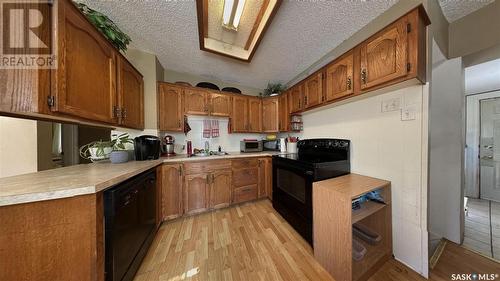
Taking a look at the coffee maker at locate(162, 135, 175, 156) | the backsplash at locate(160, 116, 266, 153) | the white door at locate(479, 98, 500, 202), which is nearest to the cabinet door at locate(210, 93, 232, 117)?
the backsplash at locate(160, 116, 266, 153)

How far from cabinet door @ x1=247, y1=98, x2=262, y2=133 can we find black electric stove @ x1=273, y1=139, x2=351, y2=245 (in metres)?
0.93

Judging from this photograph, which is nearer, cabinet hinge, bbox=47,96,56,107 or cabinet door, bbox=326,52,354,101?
cabinet hinge, bbox=47,96,56,107

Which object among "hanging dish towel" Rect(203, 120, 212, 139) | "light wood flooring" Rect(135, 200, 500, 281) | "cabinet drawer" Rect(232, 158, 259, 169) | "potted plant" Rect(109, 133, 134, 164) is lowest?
"light wood flooring" Rect(135, 200, 500, 281)

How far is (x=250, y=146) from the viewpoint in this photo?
298 cm

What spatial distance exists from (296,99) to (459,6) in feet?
5.59

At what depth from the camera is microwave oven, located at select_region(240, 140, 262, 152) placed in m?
2.94

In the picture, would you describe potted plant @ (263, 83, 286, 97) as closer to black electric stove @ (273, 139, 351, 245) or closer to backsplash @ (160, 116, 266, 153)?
backsplash @ (160, 116, 266, 153)

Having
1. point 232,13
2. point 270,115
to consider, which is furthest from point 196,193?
point 232,13

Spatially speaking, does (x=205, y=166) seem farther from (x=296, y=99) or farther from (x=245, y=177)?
(x=296, y=99)

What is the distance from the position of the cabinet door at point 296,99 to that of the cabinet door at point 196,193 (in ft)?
5.86

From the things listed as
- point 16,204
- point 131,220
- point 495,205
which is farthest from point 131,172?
point 495,205

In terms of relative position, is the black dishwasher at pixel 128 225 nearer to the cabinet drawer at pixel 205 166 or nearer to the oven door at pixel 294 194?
the cabinet drawer at pixel 205 166

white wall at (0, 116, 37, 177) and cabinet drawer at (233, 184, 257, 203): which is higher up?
white wall at (0, 116, 37, 177)

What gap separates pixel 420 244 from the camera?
1224 millimetres
